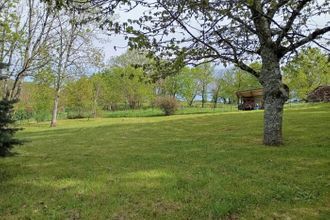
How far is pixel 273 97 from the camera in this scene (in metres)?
8.23

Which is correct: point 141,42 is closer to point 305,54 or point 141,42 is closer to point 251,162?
point 251,162

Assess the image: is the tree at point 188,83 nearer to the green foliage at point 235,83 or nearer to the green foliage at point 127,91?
the green foliage at point 127,91

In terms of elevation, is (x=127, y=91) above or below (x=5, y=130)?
above

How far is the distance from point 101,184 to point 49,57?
38.9 feet

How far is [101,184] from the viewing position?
517 cm

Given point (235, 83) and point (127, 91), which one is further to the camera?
point (235, 83)

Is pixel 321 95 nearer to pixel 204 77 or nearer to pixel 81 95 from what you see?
pixel 204 77

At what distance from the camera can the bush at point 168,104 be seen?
30.4 metres

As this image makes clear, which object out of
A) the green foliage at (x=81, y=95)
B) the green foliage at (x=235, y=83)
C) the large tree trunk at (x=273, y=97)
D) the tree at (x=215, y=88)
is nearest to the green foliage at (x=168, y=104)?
the green foliage at (x=81, y=95)

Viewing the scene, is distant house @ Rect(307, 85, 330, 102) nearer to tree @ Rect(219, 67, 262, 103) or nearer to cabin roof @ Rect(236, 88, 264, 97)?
cabin roof @ Rect(236, 88, 264, 97)

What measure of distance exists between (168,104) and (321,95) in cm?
1459

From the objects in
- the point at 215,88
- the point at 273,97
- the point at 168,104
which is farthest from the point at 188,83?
the point at 273,97

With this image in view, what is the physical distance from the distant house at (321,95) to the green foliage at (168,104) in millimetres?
13371

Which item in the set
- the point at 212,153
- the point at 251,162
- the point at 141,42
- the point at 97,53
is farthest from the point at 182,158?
the point at 97,53
